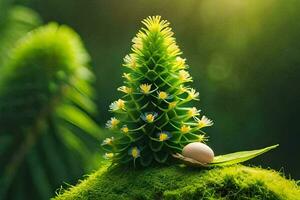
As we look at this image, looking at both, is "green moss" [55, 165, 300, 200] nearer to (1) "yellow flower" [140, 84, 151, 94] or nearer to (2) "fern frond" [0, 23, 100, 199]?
(1) "yellow flower" [140, 84, 151, 94]

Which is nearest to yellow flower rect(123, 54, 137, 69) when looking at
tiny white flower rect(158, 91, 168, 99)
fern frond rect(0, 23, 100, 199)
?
tiny white flower rect(158, 91, 168, 99)

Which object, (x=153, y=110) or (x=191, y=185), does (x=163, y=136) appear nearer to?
(x=153, y=110)

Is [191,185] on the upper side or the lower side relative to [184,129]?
lower

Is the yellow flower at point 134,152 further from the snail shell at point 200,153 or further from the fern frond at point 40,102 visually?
the fern frond at point 40,102

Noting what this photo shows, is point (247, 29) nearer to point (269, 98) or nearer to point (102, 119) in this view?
point (269, 98)

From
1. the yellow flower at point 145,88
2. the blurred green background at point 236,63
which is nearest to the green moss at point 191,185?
the yellow flower at point 145,88

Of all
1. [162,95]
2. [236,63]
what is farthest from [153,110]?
[236,63]

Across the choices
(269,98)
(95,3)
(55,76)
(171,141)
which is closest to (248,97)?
(269,98)
